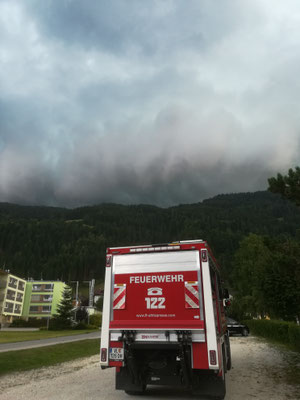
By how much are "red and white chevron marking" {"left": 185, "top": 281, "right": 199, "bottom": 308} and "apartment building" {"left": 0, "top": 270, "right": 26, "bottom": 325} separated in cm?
8308

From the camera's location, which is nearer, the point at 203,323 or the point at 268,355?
the point at 203,323

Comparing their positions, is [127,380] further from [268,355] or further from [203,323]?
[268,355]

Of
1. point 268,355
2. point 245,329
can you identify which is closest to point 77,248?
point 245,329

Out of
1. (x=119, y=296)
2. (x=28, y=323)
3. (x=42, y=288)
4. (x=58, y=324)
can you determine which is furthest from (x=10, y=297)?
(x=119, y=296)

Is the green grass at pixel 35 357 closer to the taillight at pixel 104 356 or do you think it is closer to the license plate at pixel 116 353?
the taillight at pixel 104 356

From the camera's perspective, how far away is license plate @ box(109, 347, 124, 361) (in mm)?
7207

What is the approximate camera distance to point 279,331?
23.7m

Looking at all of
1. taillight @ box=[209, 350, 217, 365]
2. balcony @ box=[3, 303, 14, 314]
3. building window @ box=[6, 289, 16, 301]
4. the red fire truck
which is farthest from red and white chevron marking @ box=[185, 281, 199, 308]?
building window @ box=[6, 289, 16, 301]

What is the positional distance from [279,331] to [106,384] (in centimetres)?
1850

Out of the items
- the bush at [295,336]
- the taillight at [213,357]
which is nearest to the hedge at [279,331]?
the bush at [295,336]

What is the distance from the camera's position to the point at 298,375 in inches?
429

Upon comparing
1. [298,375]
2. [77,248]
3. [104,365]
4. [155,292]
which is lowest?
[298,375]

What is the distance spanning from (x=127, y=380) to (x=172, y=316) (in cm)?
213

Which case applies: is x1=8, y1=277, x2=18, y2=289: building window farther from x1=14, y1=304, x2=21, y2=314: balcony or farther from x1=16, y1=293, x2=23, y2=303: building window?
x1=14, y1=304, x2=21, y2=314: balcony
